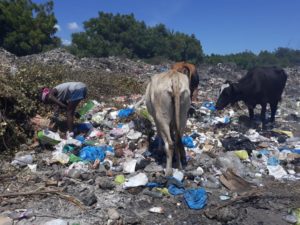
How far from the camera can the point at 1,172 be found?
5.25 metres

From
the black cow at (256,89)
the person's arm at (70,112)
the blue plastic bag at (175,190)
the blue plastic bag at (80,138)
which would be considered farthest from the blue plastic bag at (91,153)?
the black cow at (256,89)

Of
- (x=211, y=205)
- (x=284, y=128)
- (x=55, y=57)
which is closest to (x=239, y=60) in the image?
(x=55, y=57)

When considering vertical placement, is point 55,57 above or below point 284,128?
above

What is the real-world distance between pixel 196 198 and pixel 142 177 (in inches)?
33.6

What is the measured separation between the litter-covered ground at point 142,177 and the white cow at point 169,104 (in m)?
0.50

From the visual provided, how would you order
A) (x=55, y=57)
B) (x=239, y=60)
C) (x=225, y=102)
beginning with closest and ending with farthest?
(x=225, y=102), (x=55, y=57), (x=239, y=60)

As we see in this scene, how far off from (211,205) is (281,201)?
39.0 inches

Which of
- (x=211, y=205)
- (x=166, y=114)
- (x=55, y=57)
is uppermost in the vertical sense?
(x=55, y=57)

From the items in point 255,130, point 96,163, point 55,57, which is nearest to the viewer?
point 96,163

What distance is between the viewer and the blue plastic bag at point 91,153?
5.95 m

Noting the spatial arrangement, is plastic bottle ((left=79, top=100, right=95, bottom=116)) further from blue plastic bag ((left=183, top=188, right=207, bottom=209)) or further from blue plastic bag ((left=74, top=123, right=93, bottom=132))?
blue plastic bag ((left=183, top=188, right=207, bottom=209))

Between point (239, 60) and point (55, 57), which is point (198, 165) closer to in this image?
point (55, 57)

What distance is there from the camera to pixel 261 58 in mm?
40750

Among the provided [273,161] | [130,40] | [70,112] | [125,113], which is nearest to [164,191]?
[273,161]
